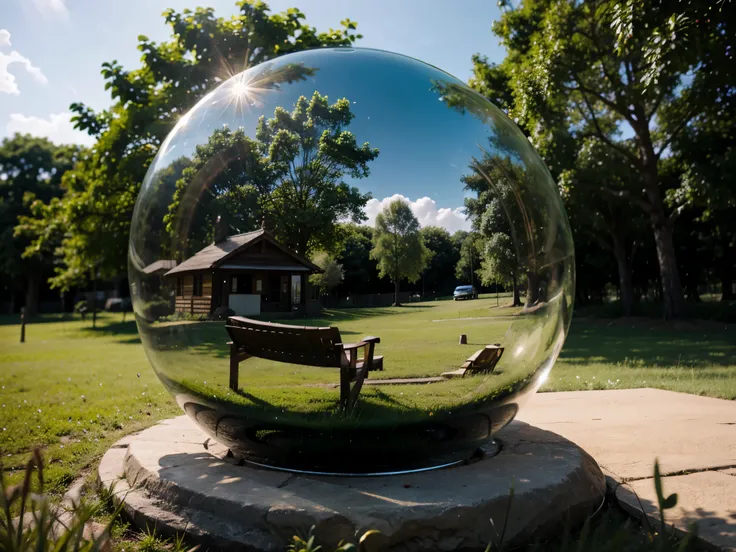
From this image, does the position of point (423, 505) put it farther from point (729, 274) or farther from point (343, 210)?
point (729, 274)

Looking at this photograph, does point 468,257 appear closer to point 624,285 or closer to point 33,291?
point 624,285

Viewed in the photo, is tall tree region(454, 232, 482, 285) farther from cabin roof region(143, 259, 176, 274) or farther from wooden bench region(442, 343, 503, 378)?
cabin roof region(143, 259, 176, 274)

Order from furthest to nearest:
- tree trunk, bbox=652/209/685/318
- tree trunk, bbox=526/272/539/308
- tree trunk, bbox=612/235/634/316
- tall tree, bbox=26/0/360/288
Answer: tree trunk, bbox=612/235/634/316 → tree trunk, bbox=652/209/685/318 → tall tree, bbox=26/0/360/288 → tree trunk, bbox=526/272/539/308

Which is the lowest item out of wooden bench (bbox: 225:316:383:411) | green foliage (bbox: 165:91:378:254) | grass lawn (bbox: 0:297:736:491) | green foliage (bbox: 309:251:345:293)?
grass lawn (bbox: 0:297:736:491)

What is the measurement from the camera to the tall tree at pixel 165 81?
14.3 metres

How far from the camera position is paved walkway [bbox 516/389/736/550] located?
3.04 m

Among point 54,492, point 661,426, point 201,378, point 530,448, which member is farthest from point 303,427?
point 661,426

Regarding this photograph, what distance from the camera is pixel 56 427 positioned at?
5.65 m

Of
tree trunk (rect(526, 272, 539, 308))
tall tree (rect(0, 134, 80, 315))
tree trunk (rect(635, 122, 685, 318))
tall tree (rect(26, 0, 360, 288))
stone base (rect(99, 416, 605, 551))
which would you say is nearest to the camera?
stone base (rect(99, 416, 605, 551))

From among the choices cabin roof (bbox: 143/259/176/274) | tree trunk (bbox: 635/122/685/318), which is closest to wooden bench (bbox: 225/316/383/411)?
cabin roof (bbox: 143/259/176/274)

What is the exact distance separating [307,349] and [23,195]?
54.7 metres

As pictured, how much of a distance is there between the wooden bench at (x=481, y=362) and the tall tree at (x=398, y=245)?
1.81 ft

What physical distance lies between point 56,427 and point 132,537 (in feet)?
11.2

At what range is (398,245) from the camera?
10.2ft
